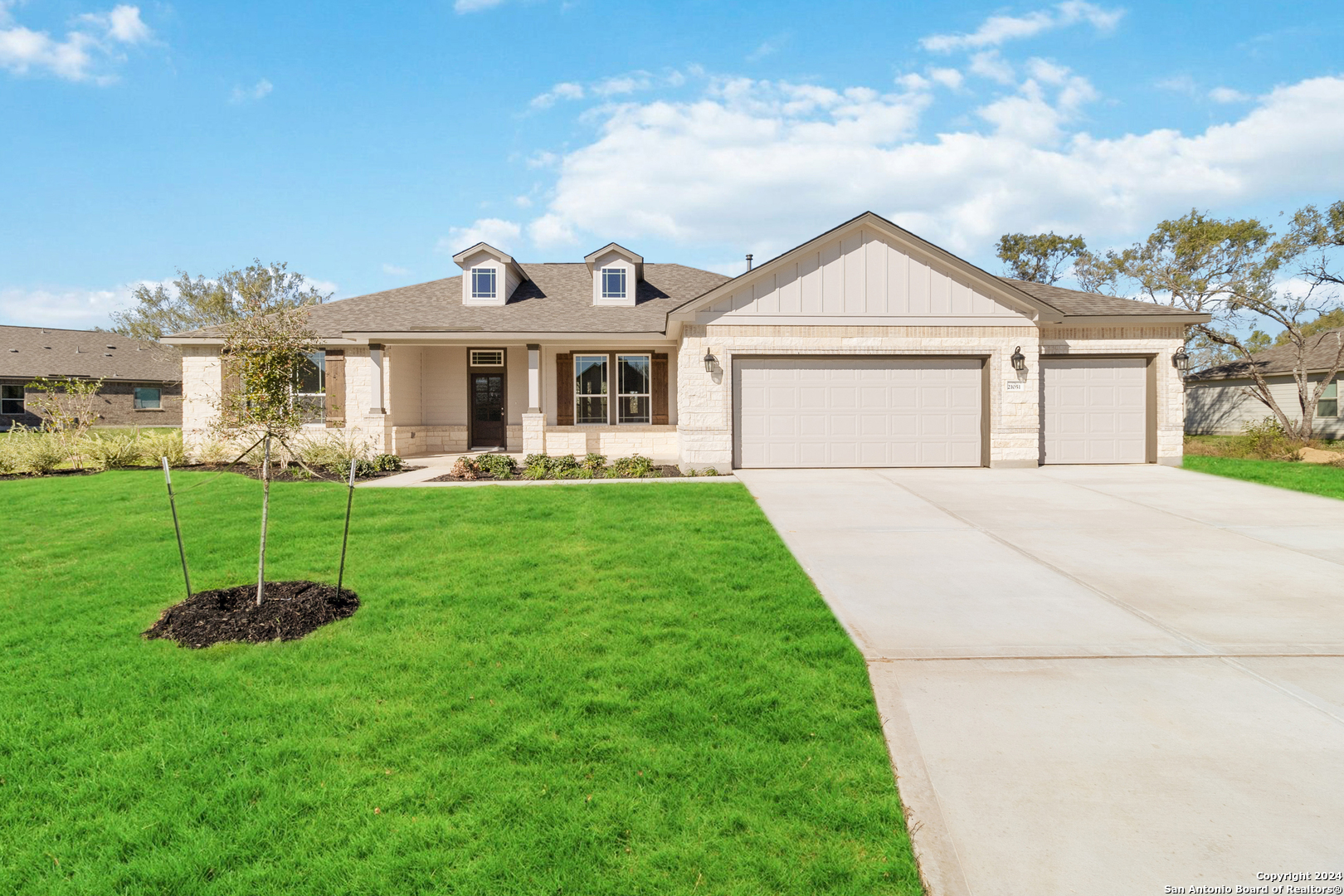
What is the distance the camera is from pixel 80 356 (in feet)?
106

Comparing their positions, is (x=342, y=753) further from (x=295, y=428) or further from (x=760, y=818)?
(x=295, y=428)

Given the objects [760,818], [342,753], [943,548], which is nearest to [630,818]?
[760,818]

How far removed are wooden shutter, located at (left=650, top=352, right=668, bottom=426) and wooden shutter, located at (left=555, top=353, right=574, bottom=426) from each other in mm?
2073

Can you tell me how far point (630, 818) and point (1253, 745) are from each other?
10.1 ft

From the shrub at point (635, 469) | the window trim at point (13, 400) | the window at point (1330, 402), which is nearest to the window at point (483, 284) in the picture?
the shrub at point (635, 469)

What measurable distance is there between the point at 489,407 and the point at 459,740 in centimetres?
1494

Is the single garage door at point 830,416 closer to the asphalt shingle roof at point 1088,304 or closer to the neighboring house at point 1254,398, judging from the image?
the asphalt shingle roof at point 1088,304

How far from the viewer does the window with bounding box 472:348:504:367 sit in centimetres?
1708

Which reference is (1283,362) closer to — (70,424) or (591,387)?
(591,387)

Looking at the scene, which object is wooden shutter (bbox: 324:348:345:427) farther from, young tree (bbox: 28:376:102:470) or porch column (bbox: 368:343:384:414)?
young tree (bbox: 28:376:102:470)

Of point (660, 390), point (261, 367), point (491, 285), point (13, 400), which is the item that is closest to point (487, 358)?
point (491, 285)

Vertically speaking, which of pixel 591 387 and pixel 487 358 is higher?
pixel 487 358

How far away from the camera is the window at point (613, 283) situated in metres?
17.7

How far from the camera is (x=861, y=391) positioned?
13.2 metres
